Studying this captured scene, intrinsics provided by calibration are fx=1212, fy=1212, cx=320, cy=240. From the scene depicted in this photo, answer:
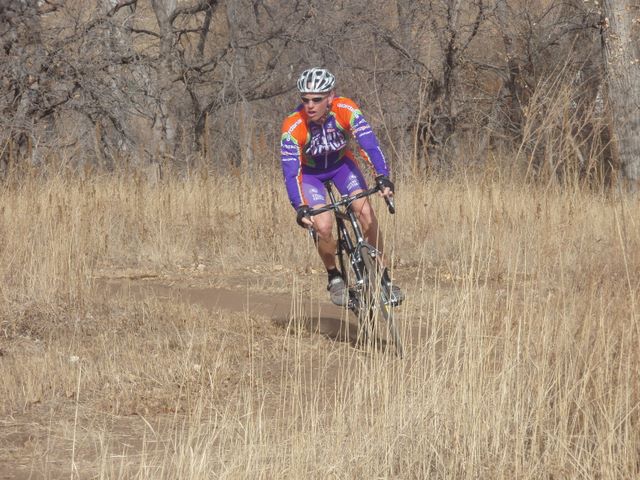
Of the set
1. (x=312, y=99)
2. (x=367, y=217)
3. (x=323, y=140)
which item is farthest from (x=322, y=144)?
(x=367, y=217)

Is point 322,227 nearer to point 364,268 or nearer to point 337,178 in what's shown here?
point 364,268

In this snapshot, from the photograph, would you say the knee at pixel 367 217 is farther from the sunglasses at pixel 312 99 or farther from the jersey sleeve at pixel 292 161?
the sunglasses at pixel 312 99

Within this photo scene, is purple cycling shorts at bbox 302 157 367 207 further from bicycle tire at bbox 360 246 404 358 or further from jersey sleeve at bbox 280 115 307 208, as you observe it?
bicycle tire at bbox 360 246 404 358

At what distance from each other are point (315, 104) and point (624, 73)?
27.7 ft

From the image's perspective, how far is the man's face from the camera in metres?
7.78

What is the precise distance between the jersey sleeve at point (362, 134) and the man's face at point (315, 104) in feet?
0.55

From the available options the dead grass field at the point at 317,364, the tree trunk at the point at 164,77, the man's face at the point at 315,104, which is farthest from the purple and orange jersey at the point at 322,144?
the tree trunk at the point at 164,77

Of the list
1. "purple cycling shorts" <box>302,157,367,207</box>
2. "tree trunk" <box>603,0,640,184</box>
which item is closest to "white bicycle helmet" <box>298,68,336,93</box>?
"purple cycling shorts" <box>302,157,367,207</box>

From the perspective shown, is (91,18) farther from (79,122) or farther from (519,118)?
(519,118)

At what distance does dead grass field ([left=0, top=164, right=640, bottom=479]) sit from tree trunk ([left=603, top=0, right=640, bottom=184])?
4.00 m

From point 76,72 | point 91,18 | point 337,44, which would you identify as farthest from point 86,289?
point 337,44

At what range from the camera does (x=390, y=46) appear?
19609mm

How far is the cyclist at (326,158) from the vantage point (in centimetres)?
777

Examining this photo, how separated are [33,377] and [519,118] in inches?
527
